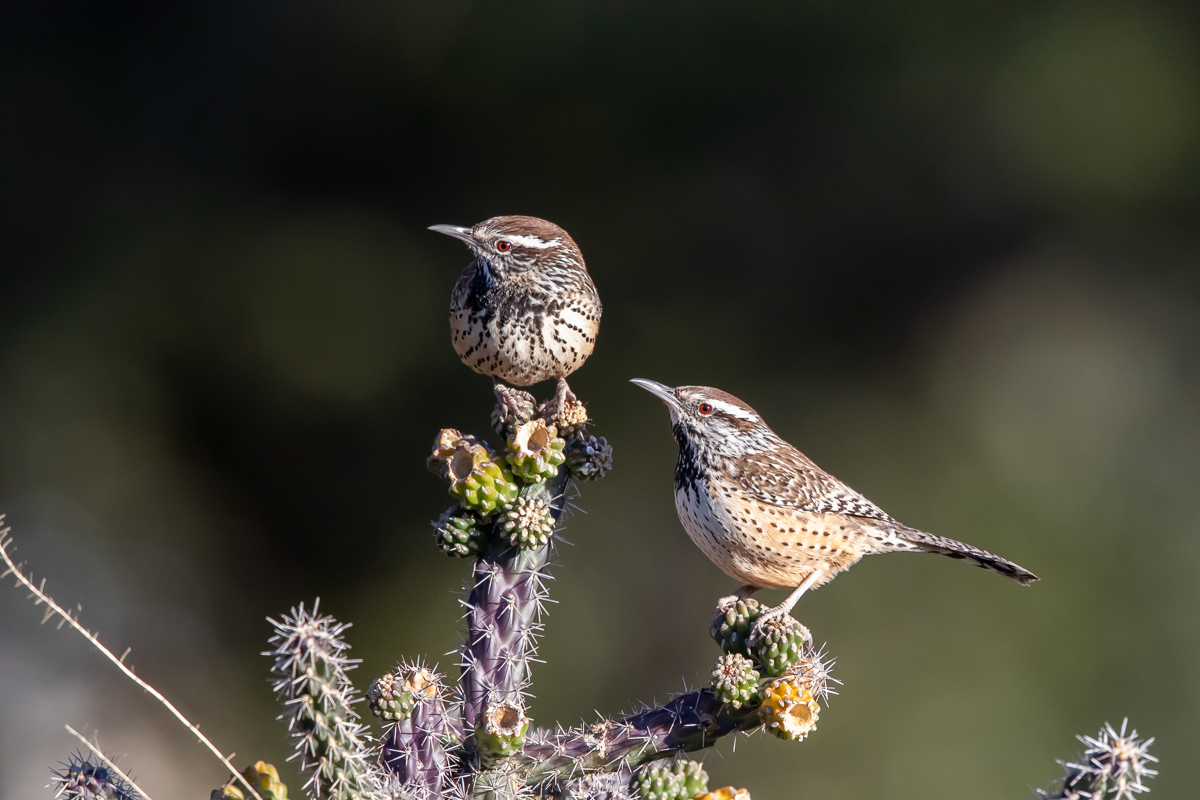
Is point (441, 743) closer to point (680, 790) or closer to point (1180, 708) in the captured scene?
point (680, 790)

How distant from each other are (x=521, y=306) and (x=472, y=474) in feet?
1.95

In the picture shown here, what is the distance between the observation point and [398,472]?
477cm

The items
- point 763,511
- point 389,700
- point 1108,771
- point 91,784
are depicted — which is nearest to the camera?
point 1108,771

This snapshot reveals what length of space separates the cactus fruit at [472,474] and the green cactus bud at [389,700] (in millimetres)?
299

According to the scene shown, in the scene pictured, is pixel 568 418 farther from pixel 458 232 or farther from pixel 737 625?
pixel 458 232

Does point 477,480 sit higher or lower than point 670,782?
higher

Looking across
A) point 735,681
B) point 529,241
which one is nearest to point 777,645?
point 735,681

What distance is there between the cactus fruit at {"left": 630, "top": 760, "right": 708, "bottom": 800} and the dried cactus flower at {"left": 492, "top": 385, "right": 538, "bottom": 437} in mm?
600

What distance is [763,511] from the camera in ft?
6.15

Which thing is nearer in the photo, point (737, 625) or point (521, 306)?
point (737, 625)

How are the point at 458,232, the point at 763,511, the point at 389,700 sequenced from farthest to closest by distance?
1. the point at 458,232
2. the point at 763,511
3. the point at 389,700

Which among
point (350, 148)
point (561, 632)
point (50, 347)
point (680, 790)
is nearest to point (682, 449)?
point (680, 790)

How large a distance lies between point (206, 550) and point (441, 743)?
3742 mm

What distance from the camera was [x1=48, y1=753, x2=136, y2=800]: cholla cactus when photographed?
1331mm
